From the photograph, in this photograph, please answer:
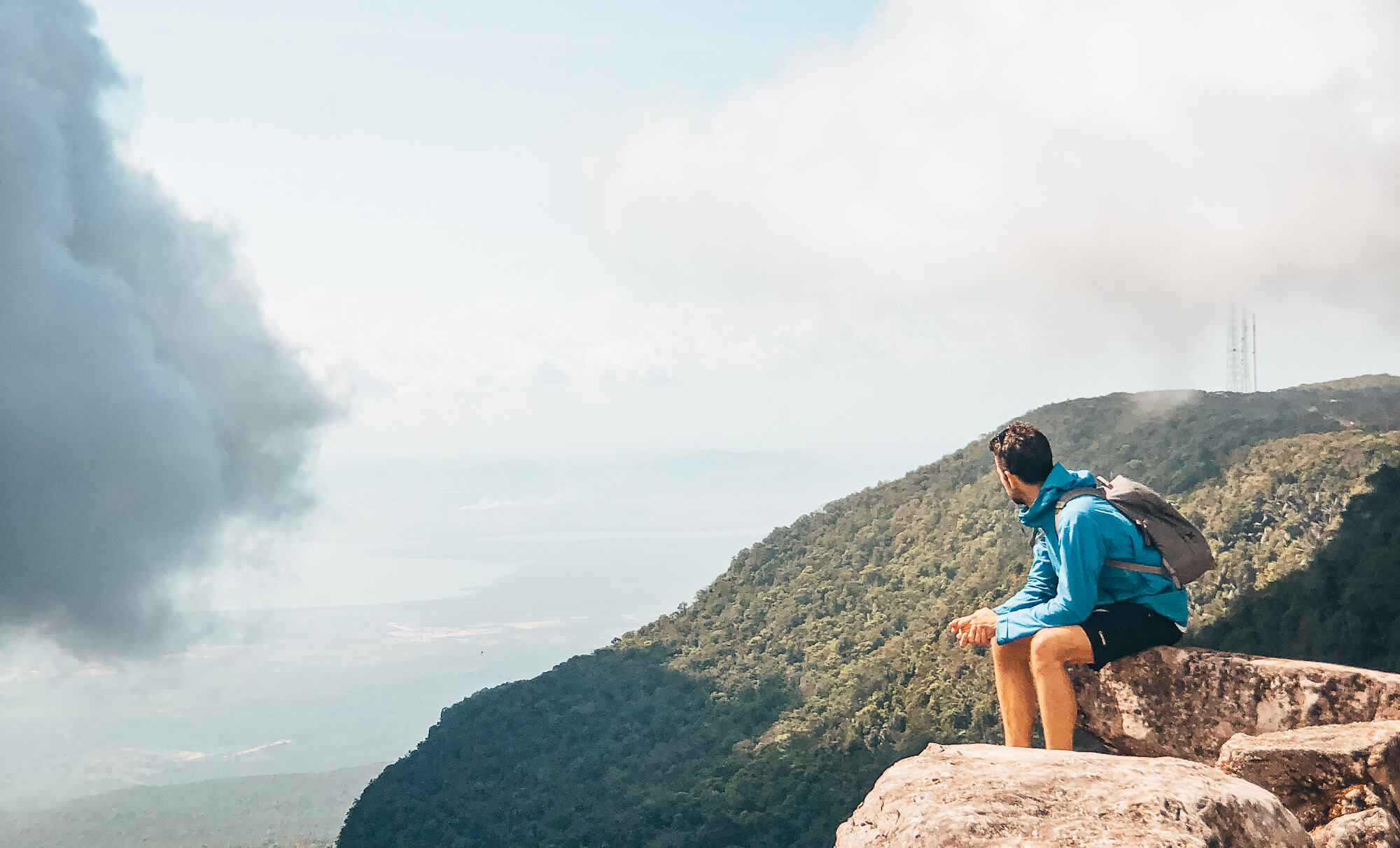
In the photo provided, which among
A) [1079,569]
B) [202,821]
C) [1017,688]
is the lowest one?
[202,821]

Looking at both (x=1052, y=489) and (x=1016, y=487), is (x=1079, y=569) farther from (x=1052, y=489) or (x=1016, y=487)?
(x=1016, y=487)

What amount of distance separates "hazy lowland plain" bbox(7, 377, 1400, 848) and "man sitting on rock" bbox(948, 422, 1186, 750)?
34440 mm

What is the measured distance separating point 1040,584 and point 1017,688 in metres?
0.73

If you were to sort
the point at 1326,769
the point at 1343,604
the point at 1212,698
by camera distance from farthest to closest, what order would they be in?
the point at 1343,604
the point at 1212,698
the point at 1326,769

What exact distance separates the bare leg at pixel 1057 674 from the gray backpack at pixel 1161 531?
22.0 inches

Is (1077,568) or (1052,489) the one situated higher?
(1052,489)

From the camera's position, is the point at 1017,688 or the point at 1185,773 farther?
the point at 1017,688

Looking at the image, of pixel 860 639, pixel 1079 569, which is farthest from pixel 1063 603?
Result: pixel 860 639

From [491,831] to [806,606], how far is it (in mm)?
29812

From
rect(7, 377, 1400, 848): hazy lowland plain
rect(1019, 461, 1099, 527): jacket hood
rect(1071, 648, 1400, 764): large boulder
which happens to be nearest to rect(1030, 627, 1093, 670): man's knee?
rect(1019, 461, 1099, 527): jacket hood

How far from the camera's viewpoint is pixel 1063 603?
20.1ft

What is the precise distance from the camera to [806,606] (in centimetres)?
8038

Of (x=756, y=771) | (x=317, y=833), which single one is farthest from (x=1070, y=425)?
(x=317, y=833)

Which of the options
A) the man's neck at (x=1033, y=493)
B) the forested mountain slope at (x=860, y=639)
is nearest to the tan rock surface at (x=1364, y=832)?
the man's neck at (x=1033, y=493)
